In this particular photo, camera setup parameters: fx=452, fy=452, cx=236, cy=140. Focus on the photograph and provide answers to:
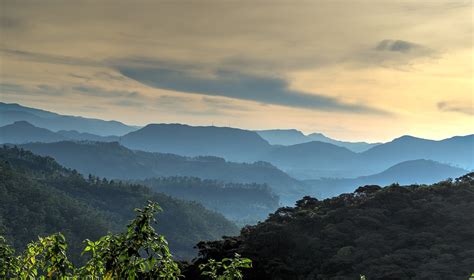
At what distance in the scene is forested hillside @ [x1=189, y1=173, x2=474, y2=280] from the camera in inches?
1366

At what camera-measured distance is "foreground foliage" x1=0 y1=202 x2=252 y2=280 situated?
738 centimetres

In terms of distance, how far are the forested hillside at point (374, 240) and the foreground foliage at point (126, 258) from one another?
28.8 m

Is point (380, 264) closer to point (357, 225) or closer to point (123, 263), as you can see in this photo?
point (357, 225)

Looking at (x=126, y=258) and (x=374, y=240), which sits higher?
(x=126, y=258)

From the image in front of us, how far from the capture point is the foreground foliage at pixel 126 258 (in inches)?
291

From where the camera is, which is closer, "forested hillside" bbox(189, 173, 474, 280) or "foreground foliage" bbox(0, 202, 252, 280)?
"foreground foliage" bbox(0, 202, 252, 280)

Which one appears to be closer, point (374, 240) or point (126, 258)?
point (126, 258)

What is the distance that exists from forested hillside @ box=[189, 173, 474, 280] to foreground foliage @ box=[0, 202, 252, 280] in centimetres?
2885

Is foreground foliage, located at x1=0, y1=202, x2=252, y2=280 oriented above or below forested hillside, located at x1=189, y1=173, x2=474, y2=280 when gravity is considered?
above

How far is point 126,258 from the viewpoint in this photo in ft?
24.4

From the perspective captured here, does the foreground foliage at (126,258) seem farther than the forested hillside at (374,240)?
No

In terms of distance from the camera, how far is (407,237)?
38.9m

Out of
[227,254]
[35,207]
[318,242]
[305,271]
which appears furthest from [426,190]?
[35,207]

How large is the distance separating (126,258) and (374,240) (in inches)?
1393
